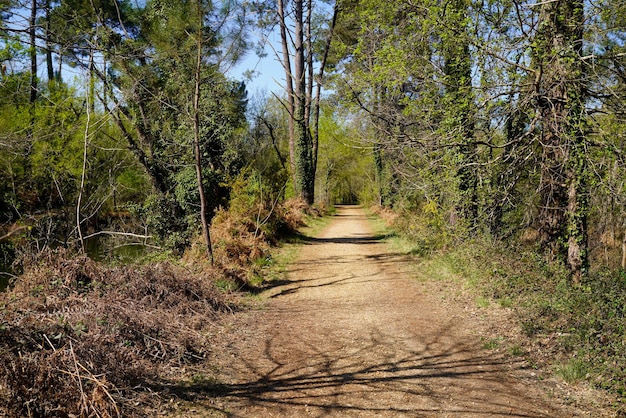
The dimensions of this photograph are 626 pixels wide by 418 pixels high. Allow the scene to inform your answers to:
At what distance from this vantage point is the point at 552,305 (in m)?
6.46

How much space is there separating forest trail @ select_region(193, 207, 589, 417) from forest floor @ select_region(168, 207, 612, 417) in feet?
0.04

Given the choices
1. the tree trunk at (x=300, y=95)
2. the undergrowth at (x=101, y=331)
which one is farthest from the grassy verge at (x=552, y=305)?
the tree trunk at (x=300, y=95)

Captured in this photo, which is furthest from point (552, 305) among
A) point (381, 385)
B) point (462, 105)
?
point (462, 105)

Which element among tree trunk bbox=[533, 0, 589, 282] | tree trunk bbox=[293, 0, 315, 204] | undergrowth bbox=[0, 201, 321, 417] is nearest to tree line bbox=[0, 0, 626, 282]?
tree trunk bbox=[533, 0, 589, 282]

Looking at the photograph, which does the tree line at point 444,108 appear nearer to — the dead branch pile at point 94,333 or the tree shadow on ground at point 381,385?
the dead branch pile at point 94,333

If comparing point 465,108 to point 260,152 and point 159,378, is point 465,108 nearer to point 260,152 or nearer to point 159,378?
point 159,378

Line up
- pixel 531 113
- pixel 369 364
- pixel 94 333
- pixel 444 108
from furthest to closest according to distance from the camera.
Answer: pixel 444 108 < pixel 531 113 < pixel 369 364 < pixel 94 333

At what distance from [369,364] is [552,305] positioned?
2905 millimetres

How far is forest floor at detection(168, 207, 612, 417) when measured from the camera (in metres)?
4.57

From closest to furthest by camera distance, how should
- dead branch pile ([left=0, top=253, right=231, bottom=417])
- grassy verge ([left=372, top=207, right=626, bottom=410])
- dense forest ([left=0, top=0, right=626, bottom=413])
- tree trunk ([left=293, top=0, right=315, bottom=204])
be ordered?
dead branch pile ([left=0, top=253, right=231, bottom=417]), grassy verge ([left=372, top=207, right=626, bottom=410]), dense forest ([left=0, top=0, right=626, bottom=413]), tree trunk ([left=293, top=0, right=315, bottom=204])

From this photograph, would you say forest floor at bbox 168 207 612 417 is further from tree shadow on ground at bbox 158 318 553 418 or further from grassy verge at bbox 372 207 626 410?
grassy verge at bbox 372 207 626 410

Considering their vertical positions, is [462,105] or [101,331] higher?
[462,105]

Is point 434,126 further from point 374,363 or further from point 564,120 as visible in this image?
point 374,363

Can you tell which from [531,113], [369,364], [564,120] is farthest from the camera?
[531,113]
